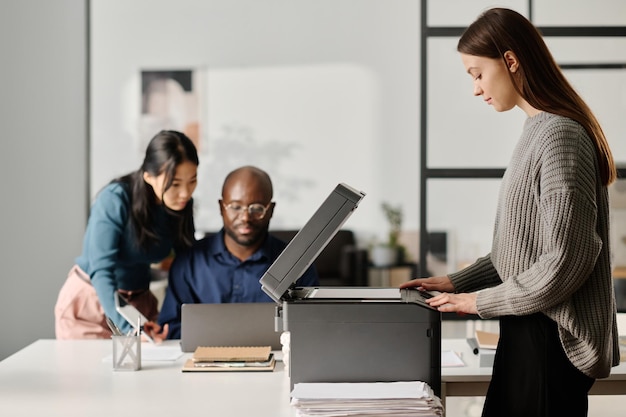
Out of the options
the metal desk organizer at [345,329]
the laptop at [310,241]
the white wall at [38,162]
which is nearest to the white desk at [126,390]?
the metal desk organizer at [345,329]

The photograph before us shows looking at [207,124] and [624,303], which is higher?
[207,124]

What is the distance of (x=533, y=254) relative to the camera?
1833 mm

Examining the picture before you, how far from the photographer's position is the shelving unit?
493 cm

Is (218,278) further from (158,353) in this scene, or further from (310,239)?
(310,239)

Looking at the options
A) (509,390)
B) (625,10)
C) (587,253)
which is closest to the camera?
(587,253)

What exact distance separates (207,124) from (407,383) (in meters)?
3.61

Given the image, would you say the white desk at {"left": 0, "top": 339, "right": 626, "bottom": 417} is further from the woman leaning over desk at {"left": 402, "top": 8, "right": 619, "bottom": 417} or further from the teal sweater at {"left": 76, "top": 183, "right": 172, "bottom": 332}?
the teal sweater at {"left": 76, "top": 183, "right": 172, "bottom": 332}

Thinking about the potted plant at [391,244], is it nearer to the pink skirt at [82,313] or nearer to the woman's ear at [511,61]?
the pink skirt at [82,313]

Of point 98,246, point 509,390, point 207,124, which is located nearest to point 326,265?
point 207,124

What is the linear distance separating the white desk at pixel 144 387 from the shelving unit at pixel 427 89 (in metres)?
2.38

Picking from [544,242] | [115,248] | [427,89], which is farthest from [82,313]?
[427,89]

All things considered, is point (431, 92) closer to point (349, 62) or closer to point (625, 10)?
point (349, 62)

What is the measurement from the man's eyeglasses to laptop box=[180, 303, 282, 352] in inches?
24.9

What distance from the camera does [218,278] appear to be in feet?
10.7
